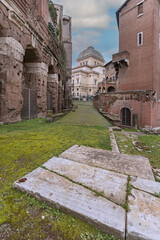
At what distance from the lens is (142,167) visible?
6.40 feet

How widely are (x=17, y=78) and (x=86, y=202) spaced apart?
6544 mm

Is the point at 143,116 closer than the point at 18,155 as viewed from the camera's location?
No

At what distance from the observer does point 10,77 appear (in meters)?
5.59

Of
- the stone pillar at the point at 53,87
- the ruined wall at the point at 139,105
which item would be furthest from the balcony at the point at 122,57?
the stone pillar at the point at 53,87

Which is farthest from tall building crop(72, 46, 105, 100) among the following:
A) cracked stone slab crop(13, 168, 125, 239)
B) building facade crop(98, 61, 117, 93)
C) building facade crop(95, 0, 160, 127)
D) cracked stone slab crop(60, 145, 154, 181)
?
cracked stone slab crop(13, 168, 125, 239)

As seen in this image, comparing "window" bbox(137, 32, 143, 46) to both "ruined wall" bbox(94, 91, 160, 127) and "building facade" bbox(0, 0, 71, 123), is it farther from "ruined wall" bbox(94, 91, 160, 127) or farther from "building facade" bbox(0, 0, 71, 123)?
"building facade" bbox(0, 0, 71, 123)

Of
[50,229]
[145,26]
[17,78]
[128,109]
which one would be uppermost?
[145,26]

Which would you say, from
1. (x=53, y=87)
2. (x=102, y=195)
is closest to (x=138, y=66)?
(x=53, y=87)

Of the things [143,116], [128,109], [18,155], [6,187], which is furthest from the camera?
[128,109]

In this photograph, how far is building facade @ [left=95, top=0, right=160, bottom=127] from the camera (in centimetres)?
1344

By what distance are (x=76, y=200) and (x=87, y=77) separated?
2197 inches

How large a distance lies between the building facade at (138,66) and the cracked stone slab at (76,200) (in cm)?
1337

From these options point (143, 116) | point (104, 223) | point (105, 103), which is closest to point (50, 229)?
point (104, 223)

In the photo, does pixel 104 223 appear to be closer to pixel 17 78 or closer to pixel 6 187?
pixel 6 187
